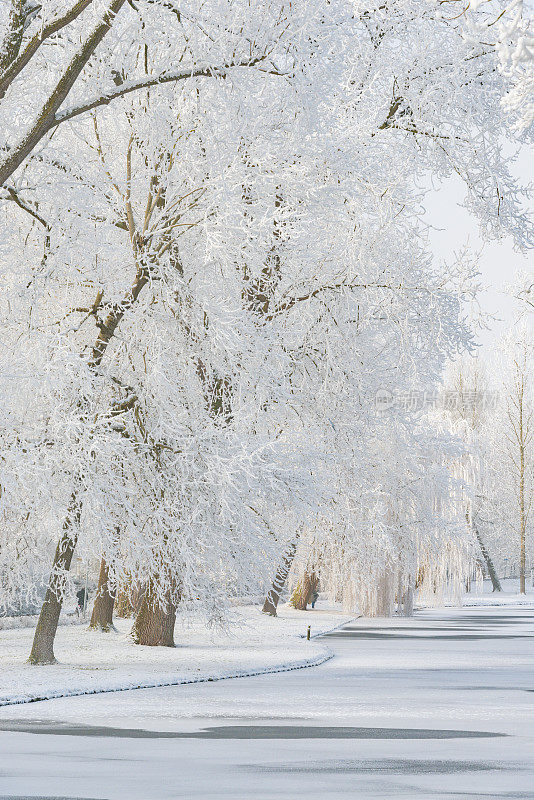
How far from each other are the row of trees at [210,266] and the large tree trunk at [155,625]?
0.05 meters

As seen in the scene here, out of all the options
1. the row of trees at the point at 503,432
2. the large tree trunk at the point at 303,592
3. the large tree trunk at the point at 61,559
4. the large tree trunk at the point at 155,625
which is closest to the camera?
the large tree trunk at the point at 61,559

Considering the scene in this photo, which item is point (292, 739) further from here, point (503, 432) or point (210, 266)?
point (503, 432)

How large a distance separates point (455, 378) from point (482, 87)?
54.5 m

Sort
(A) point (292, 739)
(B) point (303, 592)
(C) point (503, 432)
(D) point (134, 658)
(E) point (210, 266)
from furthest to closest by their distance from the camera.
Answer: (C) point (503, 432)
(B) point (303, 592)
(D) point (134, 658)
(E) point (210, 266)
(A) point (292, 739)

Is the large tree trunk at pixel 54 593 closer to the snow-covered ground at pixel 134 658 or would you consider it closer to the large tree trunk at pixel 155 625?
the snow-covered ground at pixel 134 658

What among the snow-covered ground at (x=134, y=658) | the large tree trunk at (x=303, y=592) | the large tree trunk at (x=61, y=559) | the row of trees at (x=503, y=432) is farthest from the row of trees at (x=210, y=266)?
the row of trees at (x=503, y=432)

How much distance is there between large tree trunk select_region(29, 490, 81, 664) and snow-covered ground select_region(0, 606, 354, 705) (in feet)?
1.28

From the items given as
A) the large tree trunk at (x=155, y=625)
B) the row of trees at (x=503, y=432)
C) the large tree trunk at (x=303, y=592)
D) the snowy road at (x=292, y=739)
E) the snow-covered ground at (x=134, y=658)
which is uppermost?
the row of trees at (x=503, y=432)

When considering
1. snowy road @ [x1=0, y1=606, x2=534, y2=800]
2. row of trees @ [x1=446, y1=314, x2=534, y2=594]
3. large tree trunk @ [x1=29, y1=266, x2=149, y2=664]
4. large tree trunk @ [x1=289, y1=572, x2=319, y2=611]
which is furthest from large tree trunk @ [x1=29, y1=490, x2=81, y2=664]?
row of trees @ [x1=446, y1=314, x2=534, y2=594]

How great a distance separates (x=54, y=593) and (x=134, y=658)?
9.15ft

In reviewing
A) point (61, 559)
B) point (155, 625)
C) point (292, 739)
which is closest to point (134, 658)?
point (155, 625)

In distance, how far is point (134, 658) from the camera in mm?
22391

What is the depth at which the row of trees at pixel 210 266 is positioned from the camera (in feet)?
57.6

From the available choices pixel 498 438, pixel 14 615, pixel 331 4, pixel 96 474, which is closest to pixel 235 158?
pixel 331 4
